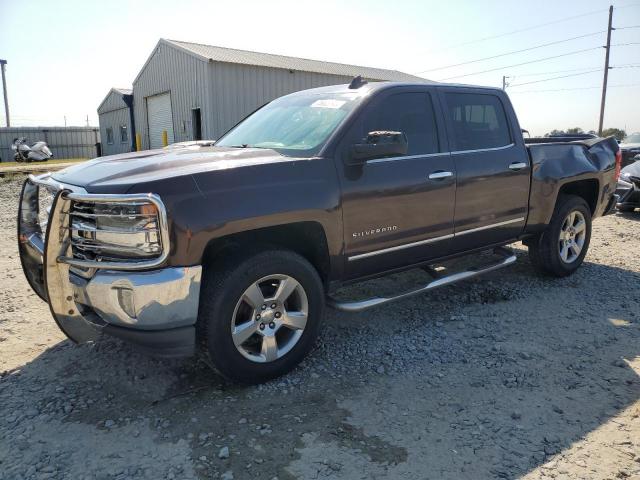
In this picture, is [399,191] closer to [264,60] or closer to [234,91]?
[234,91]

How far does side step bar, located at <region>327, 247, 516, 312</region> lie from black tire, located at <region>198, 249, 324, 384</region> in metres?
0.28

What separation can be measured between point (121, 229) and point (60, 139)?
115 ft

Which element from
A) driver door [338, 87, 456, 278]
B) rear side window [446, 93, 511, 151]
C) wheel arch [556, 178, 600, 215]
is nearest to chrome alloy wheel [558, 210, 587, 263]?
wheel arch [556, 178, 600, 215]

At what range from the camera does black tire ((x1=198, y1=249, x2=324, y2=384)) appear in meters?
2.87

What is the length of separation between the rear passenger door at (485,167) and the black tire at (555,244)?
52cm

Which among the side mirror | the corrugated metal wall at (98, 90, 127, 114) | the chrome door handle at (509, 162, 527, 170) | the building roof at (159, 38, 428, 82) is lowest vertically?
the chrome door handle at (509, 162, 527, 170)

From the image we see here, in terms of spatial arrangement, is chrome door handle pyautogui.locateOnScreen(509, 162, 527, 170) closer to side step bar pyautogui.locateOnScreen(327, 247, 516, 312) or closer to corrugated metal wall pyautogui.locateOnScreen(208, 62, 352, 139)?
side step bar pyautogui.locateOnScreen(327, 247, 516, 312)

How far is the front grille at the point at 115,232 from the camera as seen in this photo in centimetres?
263

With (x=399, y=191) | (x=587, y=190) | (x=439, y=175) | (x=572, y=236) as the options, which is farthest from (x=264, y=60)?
(x=399, y=191)

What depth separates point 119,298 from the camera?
2.66 meters

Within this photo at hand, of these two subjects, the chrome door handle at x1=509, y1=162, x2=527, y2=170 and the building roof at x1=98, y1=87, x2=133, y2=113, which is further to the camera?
the building roof at x1=98, y1=87, x2=133, y2=113

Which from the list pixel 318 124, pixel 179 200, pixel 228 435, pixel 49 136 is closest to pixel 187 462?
pixel 228 435

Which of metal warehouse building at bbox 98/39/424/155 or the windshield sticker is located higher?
metal warehouse building at bbox 98/39/424/155

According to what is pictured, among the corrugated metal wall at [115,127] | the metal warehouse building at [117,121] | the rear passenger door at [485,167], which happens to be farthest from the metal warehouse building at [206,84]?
the rear passenger door at [485,167]
